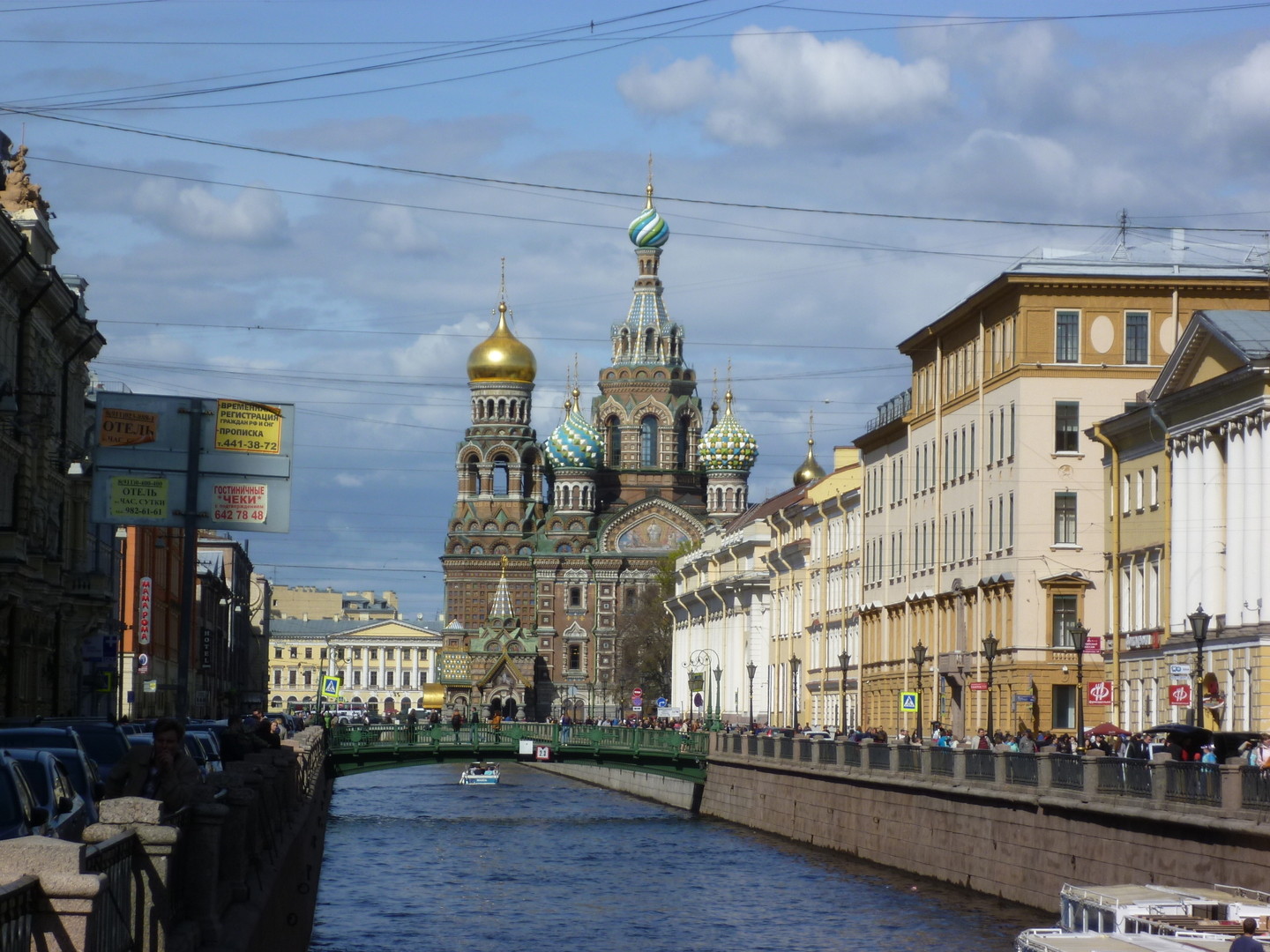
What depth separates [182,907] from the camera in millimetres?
13047

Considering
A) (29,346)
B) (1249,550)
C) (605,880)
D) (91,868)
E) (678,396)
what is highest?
(678,396)

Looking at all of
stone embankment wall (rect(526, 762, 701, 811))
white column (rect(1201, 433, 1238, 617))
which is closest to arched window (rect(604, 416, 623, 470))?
stone embankment wall (rect(526, 762, 701, 811))

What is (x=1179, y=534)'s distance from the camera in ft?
163

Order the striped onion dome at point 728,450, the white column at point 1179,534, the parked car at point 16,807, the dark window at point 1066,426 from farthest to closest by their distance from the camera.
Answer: the striped onion dome at point 728,450, the dark window at point 1066,426, the white column at point 1179,534, the parked car at point 16,807

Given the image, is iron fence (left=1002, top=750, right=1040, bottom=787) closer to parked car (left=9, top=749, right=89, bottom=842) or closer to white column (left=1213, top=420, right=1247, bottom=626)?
white column (left=1213, top=420, right=1247, bottom=626)

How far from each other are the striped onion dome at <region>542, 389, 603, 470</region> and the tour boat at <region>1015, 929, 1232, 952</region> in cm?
15536

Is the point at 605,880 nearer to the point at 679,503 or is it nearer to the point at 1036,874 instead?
the point at 1036,874

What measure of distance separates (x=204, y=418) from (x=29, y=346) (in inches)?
1020

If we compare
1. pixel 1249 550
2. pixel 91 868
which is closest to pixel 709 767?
pixel 1249 550

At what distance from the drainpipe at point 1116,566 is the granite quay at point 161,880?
1386 inches

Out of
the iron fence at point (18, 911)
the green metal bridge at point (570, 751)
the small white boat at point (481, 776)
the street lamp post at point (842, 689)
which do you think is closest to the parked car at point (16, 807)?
the iron fence at point (18, 911)

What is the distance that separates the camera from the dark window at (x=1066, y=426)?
59844 millimetres

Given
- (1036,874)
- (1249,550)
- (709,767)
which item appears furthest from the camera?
(709,767)

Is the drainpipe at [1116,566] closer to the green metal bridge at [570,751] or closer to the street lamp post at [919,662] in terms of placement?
the street lamp post at [919,662]
